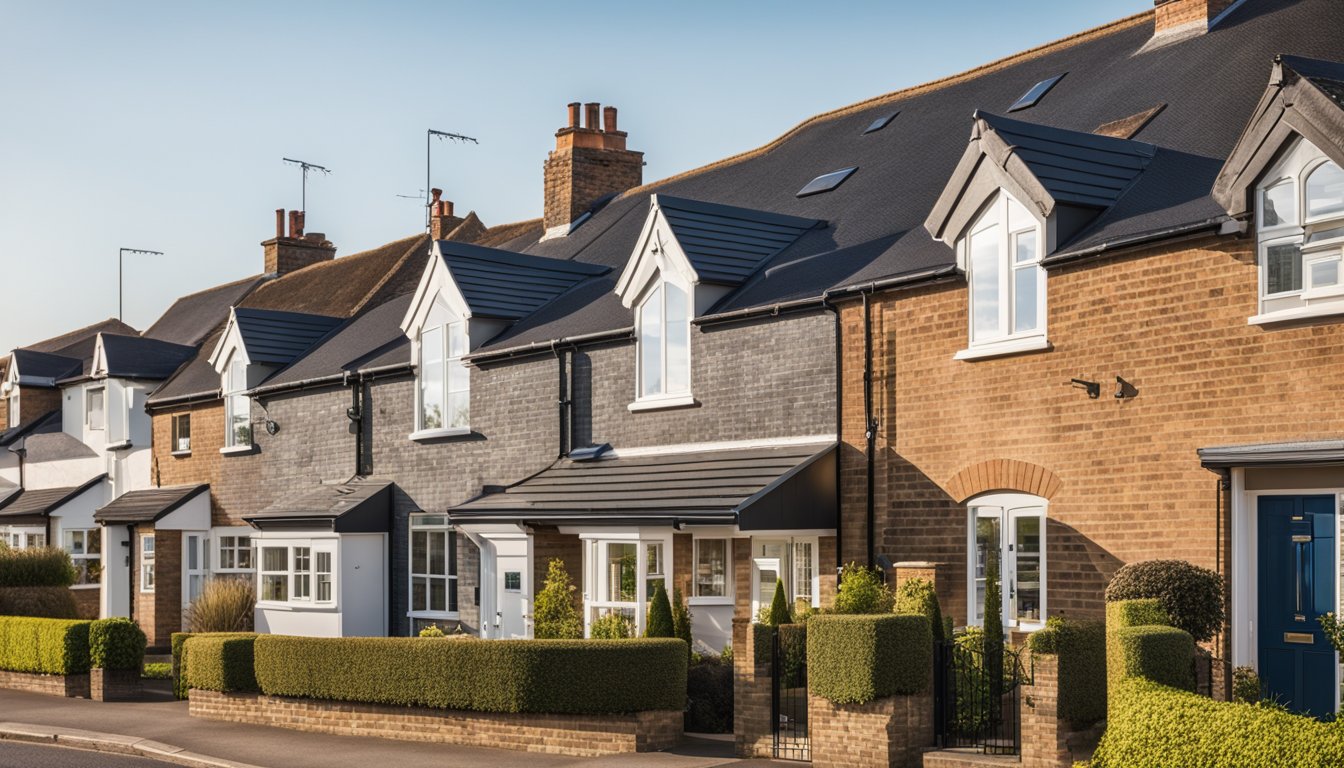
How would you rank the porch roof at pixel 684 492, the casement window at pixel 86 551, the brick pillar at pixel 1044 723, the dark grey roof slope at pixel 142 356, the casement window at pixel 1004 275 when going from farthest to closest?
the casement window at pixel 86 551
the dark grey roof slope at pixel 142 356
the porch roof at pixel 684 492
the casement window at pixel 1004 275
the brick pillar at pixel 1044 723

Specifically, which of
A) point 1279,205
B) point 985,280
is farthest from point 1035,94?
point 1279,205

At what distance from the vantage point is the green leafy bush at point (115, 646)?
2450 centimetres

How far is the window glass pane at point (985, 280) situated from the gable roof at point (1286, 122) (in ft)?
10.1

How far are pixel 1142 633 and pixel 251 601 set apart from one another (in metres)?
21.4

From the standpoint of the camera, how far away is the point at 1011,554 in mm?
17156

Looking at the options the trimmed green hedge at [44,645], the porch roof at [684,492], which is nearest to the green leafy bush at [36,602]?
the trimmed green hedge at [44,645]

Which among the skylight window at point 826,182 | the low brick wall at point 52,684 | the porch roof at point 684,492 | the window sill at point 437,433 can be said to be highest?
the skylight window at point 826,182

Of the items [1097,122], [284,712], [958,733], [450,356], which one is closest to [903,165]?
[1097,122]

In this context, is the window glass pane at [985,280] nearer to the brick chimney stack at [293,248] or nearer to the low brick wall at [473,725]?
the low brick wall at [473,725]

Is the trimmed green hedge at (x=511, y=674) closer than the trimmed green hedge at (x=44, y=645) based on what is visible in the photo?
Yes

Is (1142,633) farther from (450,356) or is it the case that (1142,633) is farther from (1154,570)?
(450,356)

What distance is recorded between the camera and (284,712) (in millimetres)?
20344

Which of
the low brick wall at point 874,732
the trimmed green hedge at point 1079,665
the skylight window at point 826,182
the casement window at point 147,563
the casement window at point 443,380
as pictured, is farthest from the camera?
the casement window at point 147,563

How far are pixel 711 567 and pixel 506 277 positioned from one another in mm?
7752
